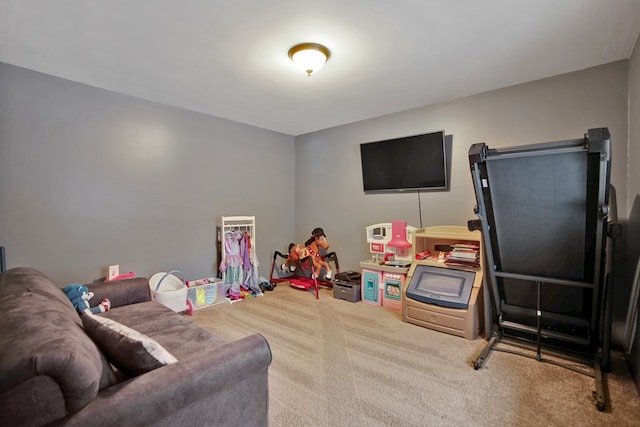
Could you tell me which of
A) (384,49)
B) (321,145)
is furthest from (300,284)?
(384,49)

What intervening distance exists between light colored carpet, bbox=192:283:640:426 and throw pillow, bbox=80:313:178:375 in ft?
2.91

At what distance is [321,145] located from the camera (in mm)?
4723

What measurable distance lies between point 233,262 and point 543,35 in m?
3.86

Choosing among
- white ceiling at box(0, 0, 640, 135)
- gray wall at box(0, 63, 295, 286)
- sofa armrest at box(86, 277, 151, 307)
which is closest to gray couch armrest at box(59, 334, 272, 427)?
sofa armrest at box(86, 277, 151, 307)

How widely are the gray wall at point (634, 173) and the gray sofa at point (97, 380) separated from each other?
8.82ft

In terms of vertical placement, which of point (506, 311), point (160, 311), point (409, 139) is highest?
point (409, 139)

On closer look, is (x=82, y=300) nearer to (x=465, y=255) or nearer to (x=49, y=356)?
(x=49, y=356)

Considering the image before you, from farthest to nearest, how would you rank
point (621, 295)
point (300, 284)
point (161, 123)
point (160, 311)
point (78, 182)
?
point (300, 284), point (161, 123), point (78, 182), point (621, 295), point (160, 311)

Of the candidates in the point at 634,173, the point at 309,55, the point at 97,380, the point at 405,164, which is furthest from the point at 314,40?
the point at 634,173

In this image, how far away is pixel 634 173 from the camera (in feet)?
7.60

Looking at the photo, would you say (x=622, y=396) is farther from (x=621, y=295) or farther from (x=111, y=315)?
(x=111, y=315)

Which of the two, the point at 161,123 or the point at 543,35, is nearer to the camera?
the point at 543,35

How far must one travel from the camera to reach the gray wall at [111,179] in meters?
2.66

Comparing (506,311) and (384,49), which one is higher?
(384,49)
